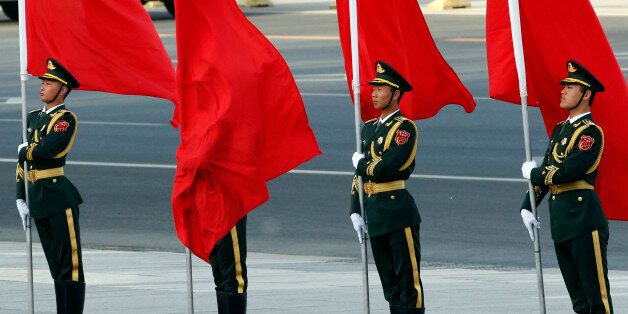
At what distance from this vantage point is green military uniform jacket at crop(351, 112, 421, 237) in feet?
32.0

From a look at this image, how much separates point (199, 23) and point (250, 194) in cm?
110

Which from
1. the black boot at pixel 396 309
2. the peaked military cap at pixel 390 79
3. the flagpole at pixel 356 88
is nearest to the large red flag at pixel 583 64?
the peaked military cap at pixel 390 79

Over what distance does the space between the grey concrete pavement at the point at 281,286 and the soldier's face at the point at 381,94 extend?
1.91 meters

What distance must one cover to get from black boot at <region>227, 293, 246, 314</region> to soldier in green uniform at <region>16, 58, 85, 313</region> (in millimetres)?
1078

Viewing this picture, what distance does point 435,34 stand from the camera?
109ft

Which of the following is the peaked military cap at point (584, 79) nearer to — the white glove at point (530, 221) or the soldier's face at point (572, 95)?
the soldier's face at point (572, 95)

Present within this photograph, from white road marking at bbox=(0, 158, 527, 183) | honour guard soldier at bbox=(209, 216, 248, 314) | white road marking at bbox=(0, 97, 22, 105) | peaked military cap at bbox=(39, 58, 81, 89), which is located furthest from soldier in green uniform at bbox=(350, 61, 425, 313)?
white road marking at bbox=(0, 97, 22, 105)

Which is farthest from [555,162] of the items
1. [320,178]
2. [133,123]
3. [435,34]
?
[435,34]

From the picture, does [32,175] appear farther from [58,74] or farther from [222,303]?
[222,303]

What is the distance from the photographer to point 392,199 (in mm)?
9867

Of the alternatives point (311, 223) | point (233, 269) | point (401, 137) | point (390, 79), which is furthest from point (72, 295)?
point (311, 223)

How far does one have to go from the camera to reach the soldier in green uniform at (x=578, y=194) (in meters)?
9.10

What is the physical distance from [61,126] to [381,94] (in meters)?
2.12

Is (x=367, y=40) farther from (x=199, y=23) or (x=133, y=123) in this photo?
(x=133, y=123)
